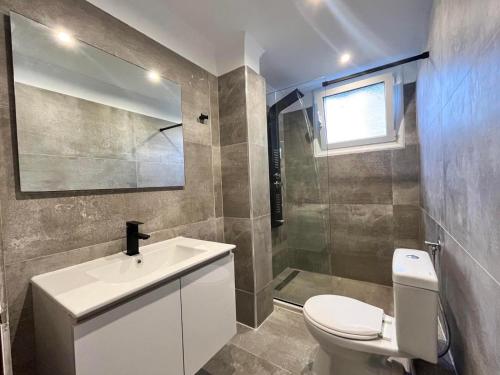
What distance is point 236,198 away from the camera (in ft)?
5.83

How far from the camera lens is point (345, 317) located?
46.8 inches

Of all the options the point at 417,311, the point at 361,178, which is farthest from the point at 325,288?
the point at 417,311

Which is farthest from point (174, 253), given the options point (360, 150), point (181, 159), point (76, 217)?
point (360, 150)

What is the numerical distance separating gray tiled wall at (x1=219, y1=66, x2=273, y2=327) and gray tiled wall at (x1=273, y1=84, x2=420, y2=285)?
550 millimetres

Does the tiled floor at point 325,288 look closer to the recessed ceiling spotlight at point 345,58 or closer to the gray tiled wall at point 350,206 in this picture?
the gray tiled wall at point 350,206

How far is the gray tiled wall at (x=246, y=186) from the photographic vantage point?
171 cm

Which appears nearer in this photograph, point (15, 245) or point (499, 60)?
point (499, 60)

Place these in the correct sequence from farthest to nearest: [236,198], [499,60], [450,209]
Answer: [236,198] < [450,209] < [499,60]

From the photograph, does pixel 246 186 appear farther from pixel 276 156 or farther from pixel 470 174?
pixel 470 174

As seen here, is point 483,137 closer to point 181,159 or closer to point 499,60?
point 499,60

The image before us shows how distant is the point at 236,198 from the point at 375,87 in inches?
76.4

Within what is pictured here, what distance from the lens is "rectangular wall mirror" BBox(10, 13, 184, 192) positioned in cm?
92

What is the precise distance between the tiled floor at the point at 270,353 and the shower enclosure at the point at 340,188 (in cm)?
43

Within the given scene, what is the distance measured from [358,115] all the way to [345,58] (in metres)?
0.65
